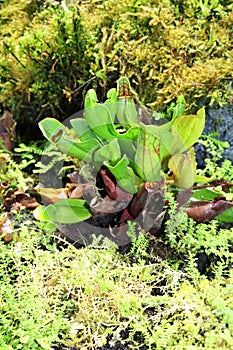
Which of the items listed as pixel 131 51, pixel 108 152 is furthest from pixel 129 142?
pixel 131 51

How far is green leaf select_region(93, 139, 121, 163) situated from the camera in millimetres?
1640

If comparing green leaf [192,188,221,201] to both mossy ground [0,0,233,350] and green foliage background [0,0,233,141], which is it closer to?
mossy ground [0,0,233,350]

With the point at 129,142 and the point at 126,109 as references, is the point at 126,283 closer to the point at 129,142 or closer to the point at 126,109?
the point at 129,142

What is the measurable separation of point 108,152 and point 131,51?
65cm

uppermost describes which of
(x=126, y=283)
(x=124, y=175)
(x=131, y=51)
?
(x=131, y=51)

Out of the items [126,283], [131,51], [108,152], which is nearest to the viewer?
[126,283]

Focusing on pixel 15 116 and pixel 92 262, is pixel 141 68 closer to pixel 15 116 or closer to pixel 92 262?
pixel 15 116

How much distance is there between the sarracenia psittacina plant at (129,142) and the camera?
1609 mm

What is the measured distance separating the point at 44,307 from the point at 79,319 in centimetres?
12

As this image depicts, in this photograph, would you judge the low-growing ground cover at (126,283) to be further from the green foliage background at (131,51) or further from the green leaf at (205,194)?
the green foliage background at (131,51)

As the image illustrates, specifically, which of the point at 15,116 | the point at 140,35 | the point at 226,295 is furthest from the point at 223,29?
the point at 226,295

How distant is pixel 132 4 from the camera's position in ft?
6.86

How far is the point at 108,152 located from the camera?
65.9 inches

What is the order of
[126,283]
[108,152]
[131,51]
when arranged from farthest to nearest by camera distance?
1. [131,51]
2. [108,152]
3. [126,283]
